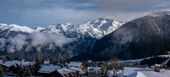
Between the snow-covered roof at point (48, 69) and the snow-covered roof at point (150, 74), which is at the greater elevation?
the snow-covered roof at point (150, 74)

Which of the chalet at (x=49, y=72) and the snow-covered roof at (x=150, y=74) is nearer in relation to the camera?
the snow-covered roof at (x=150, y=74)

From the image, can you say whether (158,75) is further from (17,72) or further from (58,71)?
(17,72)

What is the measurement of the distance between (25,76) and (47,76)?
1566 centimetres

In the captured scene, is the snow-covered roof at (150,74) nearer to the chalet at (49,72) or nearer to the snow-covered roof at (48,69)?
the chalet at (49,72)

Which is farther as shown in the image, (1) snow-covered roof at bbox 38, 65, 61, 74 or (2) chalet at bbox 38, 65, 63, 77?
(1) snow-covered roof at bbox 38, 65, 61, 74

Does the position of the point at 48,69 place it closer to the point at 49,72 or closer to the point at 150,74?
the point at 49,72

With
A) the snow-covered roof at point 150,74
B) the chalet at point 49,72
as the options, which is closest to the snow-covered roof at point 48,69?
the chalet at point 49,72

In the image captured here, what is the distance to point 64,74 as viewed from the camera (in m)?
161

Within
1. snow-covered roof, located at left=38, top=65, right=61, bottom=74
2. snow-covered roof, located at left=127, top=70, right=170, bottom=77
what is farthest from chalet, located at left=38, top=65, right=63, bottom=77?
snow-covered roof, located at left=127, top=70, right=170, bottom=77

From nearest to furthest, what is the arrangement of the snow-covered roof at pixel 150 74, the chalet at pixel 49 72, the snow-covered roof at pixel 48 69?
1. the snow-covered roof at pixel 150 74
2. the chalet at pixel 49 72
3. the snow-covered roof at pixel 48 69

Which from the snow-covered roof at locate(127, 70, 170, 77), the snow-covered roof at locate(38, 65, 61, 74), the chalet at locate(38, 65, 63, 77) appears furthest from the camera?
the snow-covered roof at locate(38, 65, 61, 74)

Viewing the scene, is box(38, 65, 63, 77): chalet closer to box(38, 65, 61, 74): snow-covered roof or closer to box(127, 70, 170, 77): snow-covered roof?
box(38, 65, 61, 74): snow-covered roof

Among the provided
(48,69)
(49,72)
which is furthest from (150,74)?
(48,69)

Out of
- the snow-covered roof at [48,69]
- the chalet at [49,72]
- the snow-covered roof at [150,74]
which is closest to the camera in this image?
the snow-covered roof at [150,74]
